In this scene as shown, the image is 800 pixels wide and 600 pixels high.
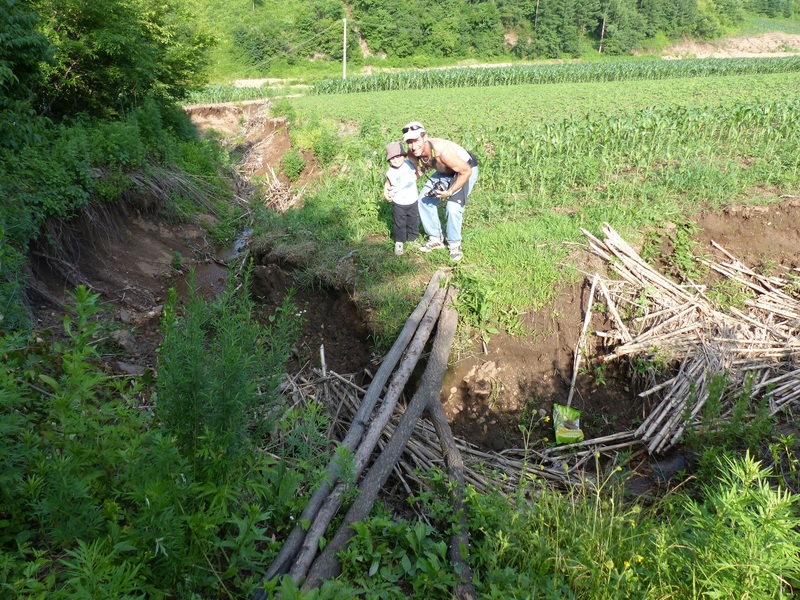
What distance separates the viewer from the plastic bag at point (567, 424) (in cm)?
497

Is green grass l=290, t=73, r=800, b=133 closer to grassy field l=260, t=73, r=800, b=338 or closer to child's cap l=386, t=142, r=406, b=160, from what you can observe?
grassy field l=260, t=73, r=800, b=338

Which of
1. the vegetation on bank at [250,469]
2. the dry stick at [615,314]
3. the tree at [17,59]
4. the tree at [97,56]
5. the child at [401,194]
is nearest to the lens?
the vegetation on bank at [250,469]

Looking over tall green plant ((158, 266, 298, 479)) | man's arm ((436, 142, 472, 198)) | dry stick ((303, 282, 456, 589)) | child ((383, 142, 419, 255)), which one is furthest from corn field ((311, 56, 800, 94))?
tall green plant ((158, 266, 298, 479))

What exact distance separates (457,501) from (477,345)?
94.7 inches

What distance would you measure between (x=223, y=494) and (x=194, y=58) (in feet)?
49.7

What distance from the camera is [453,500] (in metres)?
3.71

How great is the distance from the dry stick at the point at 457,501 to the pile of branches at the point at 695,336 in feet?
6.20

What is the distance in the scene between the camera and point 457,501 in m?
3.68

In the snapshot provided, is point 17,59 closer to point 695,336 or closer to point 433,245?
point 433,245

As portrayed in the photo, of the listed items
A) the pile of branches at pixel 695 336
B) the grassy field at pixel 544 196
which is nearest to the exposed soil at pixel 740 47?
the grassy field at pixel 544 196

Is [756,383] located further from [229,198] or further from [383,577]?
[229,198]

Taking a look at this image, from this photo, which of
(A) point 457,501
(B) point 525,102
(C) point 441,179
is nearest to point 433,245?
(C) point 441,179

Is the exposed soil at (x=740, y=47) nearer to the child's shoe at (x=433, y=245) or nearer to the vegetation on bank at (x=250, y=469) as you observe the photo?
the child's shoe at (x=433, y=245)

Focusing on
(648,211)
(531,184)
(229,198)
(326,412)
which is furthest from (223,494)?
(229,198)
